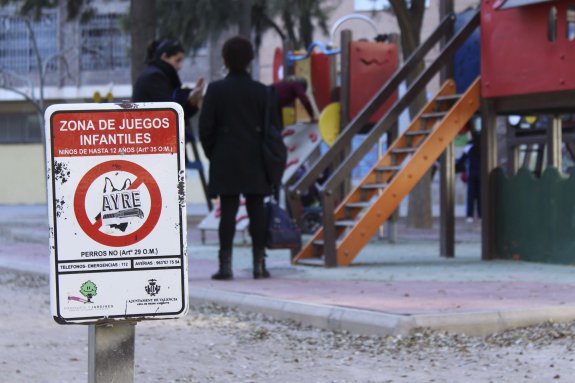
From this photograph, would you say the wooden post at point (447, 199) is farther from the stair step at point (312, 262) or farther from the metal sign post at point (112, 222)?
the metal sign post at point (112, 222)

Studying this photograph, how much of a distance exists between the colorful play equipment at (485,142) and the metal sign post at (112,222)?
847cm

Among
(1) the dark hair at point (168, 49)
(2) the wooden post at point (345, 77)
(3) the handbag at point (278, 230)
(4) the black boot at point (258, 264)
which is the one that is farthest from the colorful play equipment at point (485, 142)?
(1) the dark hair at point (168, 49)

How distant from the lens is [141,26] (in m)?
20.5

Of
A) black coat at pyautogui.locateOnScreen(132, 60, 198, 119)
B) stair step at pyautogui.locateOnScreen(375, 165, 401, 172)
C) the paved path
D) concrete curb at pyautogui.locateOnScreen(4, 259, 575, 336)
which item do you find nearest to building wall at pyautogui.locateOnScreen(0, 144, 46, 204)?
the paved path

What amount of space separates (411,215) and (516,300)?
12.5m

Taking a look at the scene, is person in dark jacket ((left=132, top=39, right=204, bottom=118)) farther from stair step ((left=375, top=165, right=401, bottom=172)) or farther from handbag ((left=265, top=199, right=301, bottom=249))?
stair step ((left=375, top=165, right=401, bottom=172))

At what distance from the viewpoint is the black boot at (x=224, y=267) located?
11.4 metres

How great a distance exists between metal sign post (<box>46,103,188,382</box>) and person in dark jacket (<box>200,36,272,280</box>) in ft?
22.2

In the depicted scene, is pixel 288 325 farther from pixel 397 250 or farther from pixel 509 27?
pixel 397 250

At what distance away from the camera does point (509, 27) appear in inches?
512

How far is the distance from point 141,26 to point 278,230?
9.37 m

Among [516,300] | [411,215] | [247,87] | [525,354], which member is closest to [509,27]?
[247,87]

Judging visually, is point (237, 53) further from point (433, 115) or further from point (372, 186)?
point (433, 115)

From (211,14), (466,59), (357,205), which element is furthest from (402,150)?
(211,14)
